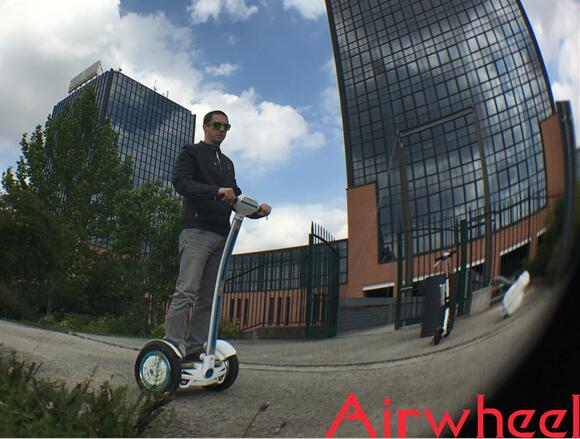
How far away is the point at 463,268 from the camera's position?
1104mm

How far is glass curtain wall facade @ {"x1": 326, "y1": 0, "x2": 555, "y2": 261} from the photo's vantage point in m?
1.14

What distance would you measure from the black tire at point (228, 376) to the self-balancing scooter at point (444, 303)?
2.13ft

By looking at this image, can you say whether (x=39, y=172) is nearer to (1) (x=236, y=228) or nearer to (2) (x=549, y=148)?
(1) (x=236, y=228)

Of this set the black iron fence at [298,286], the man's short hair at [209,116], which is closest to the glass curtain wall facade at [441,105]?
the black iron fence at [298,286]

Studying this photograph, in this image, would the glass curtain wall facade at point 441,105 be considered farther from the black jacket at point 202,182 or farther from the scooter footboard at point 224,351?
the scooter footboard at point 224,351

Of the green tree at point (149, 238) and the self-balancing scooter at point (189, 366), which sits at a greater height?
the green tree at point (149, 238)

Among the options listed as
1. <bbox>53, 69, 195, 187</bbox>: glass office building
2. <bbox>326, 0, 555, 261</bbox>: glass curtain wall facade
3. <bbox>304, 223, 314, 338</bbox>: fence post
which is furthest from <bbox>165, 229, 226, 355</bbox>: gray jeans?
<bbox>326, 0, 555, 261</bbox>: glass curtain wall facade

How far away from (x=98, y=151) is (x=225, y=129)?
1.85ft

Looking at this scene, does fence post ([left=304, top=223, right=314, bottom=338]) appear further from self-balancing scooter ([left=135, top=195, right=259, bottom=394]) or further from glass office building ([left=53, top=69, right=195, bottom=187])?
glass office building ([left=53, top=69, right=195, bottom=187])

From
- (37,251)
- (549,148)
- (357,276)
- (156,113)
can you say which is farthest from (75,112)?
(549,148)

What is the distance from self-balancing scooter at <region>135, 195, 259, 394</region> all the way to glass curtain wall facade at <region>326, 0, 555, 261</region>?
0.47 metres

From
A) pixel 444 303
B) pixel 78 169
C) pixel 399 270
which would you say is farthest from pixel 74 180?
pixel 444 303

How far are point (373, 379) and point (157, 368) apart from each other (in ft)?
2.31

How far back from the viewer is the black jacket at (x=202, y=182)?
1.53 meters
